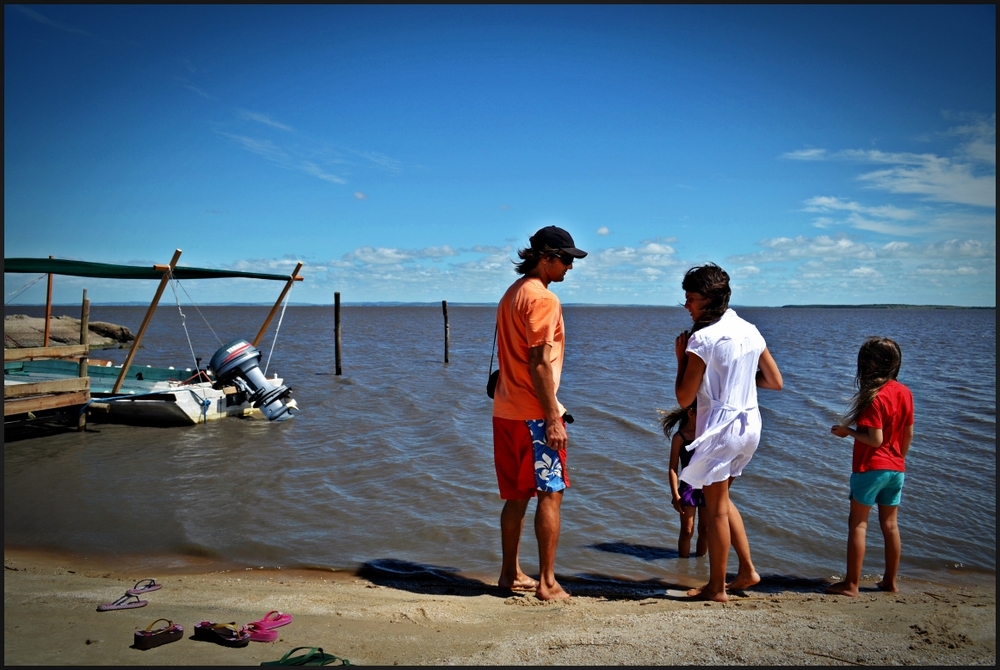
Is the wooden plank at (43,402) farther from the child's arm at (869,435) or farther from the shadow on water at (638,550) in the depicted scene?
the child's arm at (869,435)

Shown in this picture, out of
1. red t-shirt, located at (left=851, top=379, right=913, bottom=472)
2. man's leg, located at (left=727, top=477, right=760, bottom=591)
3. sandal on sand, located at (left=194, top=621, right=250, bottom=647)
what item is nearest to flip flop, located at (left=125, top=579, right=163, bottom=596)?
sandal on sand, located at (left=194, top=621, right=250, bottom=647)

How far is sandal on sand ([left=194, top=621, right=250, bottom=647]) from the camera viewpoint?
346 cm

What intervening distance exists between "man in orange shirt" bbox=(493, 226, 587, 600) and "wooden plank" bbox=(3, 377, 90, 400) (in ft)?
29.2

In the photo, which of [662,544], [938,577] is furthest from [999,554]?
[662,544]

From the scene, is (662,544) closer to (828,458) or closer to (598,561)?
(598,561)

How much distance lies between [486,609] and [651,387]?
47.1 feet

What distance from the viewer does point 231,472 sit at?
902 centimetres

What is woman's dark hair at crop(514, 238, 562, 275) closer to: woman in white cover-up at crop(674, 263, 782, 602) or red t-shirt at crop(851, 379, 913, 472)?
woman in white cover-up at crop(674, 263, 782, 602)

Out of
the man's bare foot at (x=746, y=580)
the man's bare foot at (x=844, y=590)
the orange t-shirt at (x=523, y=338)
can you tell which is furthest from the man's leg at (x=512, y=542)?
the man's bare foot at (x=844, y=590)

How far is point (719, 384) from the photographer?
393cm

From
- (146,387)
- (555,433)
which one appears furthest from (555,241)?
(146,387)

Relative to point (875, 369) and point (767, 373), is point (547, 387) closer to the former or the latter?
point (767, 373)

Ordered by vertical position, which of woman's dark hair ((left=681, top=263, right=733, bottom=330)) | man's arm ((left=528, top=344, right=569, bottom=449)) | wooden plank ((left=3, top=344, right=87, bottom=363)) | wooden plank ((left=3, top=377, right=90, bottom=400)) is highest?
woman's dark hair ((left=681, top=263, right=733, bottom=330))

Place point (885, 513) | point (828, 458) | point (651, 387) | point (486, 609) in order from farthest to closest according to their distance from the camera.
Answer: point (651, 387) → point (828, 458) → point (885, 513) → point (486, 609)
